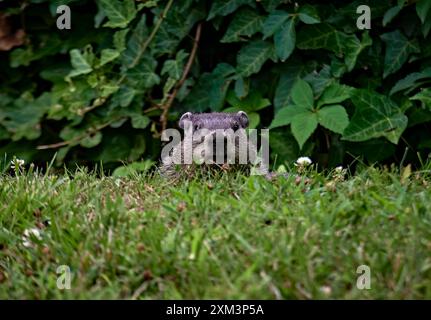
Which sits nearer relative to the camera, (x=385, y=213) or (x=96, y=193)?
(x=385, y=213)

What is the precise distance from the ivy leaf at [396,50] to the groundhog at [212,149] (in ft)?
3.91

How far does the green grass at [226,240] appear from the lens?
3.28m

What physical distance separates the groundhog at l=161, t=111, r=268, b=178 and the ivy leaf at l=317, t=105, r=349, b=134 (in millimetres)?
652

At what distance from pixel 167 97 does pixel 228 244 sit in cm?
336

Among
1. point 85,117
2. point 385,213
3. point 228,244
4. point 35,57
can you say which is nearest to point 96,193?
point 228,244

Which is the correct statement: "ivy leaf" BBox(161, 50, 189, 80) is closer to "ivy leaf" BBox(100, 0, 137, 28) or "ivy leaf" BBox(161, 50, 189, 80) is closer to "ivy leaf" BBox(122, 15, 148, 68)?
"ivy leaf" BBox(122, 15, 148, 68)

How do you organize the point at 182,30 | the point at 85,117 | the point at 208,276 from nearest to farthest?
the point at 208,276 < the point at 182,30 < the point at 85,117

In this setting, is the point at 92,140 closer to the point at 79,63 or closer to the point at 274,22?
the point at 79,63

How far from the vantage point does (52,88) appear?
288 inches

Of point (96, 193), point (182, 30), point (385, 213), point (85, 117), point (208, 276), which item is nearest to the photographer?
point (208, 276)

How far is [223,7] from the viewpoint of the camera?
6340mm

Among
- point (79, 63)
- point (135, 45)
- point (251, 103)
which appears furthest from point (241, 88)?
point (79, 63)
